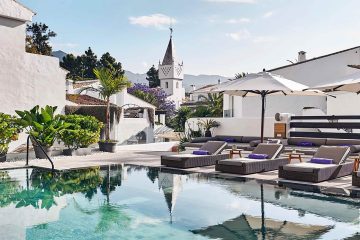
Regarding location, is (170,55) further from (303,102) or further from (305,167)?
(305,167)

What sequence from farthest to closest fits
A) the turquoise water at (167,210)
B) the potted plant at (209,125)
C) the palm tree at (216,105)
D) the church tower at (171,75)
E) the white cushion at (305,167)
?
the church tower at (171,75), the palm tree at (216,105), the potted plant at (209,125), the white cushion at (305,167), the turquoise water at (167,210)

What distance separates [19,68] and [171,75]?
7946 cm

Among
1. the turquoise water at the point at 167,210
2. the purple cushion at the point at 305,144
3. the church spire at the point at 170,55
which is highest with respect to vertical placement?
the church spire at the point at 170,55

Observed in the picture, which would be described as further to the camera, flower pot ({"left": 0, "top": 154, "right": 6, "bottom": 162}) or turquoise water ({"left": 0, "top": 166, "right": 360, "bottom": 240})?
flower pot ({"left": 0, "top": 154, "right": 6, "bottom": 162})

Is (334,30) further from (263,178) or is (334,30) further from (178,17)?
A: (263,178)

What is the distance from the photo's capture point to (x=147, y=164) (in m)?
14.8

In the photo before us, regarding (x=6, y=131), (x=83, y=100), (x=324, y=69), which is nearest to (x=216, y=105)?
(x=83, y=100)

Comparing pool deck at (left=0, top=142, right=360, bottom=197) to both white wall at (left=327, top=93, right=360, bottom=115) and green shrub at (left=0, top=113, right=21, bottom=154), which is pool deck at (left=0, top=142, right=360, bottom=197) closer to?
green shrub at (left=0, top=113, right=21, bottom=154)

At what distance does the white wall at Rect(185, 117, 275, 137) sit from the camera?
19906 mm

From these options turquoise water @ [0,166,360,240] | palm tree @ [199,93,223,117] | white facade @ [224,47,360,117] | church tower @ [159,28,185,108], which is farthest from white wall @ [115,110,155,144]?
church tower @ [159,28,185,108]

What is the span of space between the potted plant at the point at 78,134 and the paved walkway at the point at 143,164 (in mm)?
681

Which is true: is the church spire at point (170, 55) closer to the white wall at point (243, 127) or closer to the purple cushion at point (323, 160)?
the white wall at point (243, 127)

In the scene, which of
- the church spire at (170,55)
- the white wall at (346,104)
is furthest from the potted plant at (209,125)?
the church spire at (170,55)

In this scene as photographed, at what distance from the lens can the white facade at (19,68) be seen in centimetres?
1944
